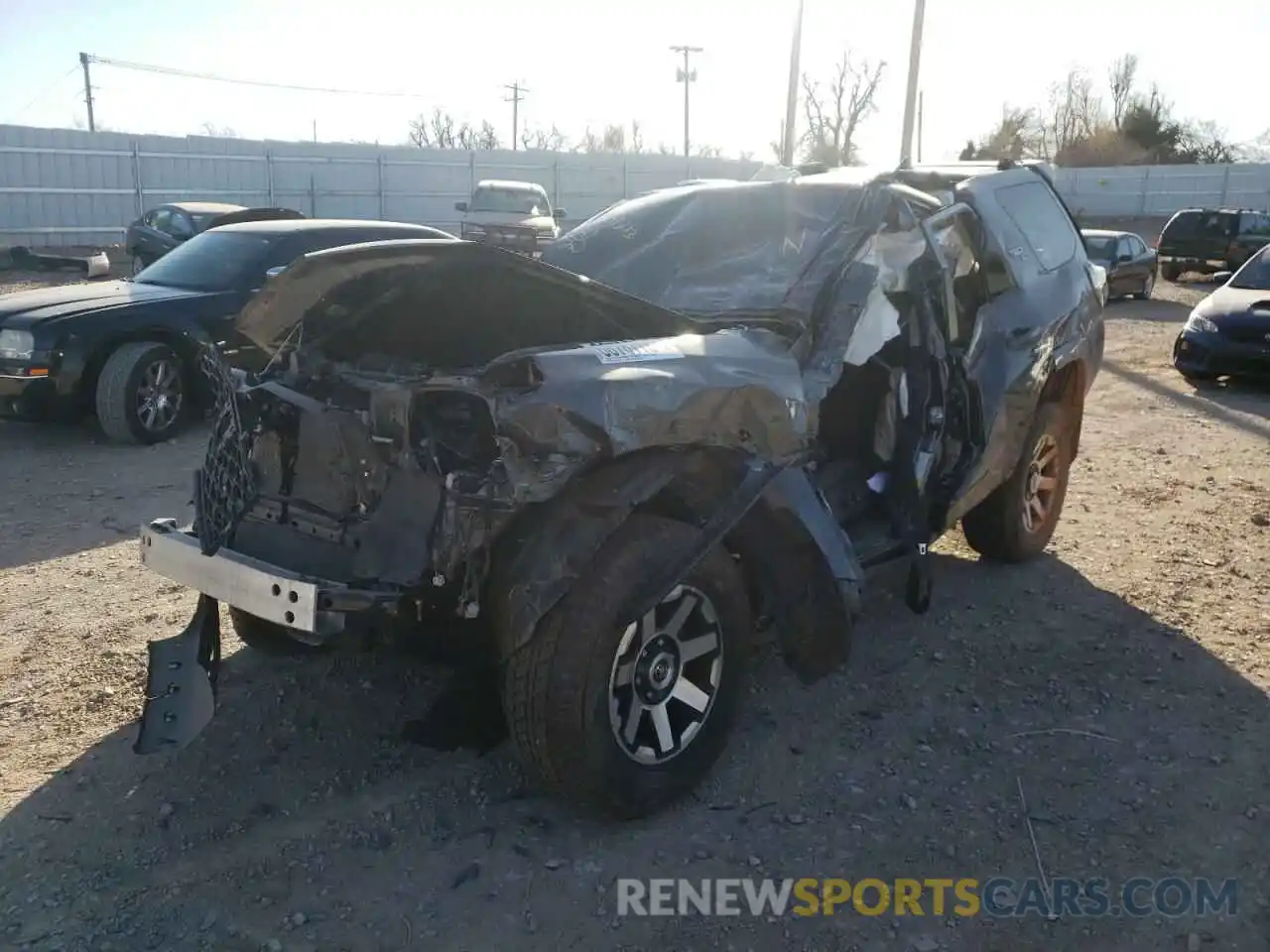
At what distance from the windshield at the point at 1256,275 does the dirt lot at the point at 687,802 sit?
24.8 feet

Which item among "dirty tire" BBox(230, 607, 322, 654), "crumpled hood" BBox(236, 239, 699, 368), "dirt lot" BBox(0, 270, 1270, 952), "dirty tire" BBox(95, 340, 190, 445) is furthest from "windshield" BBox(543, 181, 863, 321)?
"dirty tire" BBox(95, 340, 190, 445)

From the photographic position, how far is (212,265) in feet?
29.0

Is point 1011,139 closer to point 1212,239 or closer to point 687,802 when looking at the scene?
point 1212,239

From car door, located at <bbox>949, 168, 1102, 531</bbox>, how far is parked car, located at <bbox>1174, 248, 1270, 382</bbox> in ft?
19.0

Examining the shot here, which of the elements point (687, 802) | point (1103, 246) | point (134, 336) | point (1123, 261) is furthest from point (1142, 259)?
point (687, 802)

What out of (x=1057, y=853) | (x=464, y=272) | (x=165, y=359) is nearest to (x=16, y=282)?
(x=165, y=359)

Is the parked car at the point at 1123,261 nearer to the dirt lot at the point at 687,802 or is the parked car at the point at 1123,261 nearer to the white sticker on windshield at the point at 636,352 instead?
the dirt lot at the point at 687,802

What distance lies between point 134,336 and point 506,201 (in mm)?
13643

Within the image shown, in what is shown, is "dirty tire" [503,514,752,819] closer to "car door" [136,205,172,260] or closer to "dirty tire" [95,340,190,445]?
"dirty tire" [95,340,190,445]

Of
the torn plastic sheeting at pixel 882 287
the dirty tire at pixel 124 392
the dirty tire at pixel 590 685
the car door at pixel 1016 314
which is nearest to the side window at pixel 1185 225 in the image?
the car door at pixel 1016 314

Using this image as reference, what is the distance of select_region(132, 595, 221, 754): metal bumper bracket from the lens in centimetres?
331

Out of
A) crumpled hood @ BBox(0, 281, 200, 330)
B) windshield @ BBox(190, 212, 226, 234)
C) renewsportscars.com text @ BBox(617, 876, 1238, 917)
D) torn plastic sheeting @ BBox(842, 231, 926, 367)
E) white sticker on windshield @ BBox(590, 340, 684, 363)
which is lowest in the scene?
renewsportscars.com text @ BBox(617, 876, 1238, 917)

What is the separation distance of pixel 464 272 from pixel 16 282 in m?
20.2

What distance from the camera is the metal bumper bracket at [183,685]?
10.9ft
